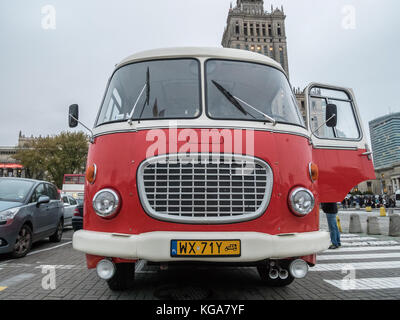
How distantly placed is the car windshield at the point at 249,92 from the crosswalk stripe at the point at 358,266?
3.24 meters

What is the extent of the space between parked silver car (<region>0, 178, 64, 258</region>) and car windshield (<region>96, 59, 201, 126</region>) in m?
3.76

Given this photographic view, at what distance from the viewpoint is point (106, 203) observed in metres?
3.01

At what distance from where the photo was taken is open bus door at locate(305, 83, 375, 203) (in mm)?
4312

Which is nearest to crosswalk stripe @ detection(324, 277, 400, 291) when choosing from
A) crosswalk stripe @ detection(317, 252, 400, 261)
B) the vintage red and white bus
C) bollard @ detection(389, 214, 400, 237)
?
the vintage red and white bus

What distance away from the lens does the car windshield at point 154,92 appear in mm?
3463

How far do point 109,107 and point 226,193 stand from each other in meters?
1.95

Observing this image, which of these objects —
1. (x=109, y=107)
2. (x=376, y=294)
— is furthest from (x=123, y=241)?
(x=376, y=294)

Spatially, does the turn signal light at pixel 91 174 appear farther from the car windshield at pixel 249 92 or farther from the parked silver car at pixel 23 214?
the parked silver car at pixel 23 214

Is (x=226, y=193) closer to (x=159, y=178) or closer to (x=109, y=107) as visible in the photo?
(x=159, y=178)

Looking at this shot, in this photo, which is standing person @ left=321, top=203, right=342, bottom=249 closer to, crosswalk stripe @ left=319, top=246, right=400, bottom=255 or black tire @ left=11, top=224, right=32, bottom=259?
crosswalk stripe @ left=319, top=246, right=400, bottom=255

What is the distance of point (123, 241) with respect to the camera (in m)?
2.83

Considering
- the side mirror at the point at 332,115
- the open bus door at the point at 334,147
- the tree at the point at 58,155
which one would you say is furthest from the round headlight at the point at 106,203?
the tree at the point at 58,155

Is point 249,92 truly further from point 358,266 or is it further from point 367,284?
point 358,266

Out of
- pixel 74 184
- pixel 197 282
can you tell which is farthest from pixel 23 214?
pixel 74 184
